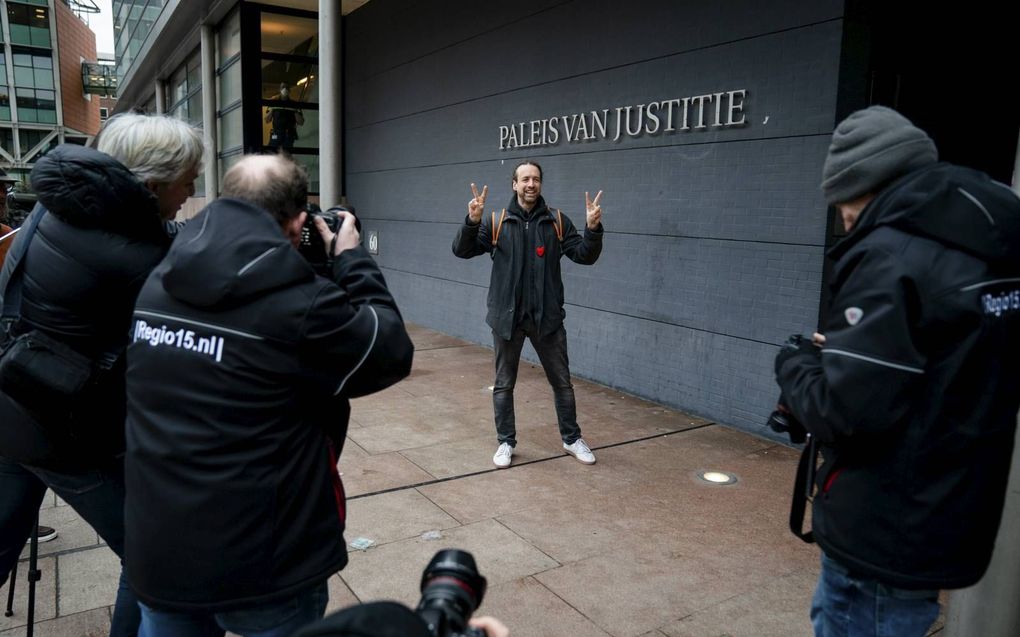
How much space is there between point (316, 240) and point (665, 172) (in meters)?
5.00

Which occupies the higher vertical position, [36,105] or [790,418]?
[36,105]

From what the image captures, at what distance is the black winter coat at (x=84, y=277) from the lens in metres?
2.10

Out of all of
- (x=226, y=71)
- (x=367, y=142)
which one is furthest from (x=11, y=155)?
(x=367, y=142)

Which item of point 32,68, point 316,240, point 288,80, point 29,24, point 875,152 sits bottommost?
point 316,240

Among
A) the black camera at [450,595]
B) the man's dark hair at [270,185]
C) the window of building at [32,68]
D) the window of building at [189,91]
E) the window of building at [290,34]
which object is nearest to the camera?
the black camera at [450,595]

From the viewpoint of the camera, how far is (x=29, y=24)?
54938 mm

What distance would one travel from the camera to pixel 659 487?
188 inches

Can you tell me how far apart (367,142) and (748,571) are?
33.2ft

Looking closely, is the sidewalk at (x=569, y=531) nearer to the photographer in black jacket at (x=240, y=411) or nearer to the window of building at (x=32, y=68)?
the photographer in black jacket at (x=240, y=411)

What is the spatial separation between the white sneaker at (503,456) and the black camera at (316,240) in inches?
131

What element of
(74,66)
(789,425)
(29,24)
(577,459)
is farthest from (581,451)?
(74,66)

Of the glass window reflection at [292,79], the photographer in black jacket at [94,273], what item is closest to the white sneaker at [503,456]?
the photographer in black jacket at [94,273]

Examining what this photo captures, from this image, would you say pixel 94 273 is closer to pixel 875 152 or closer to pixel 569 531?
pixel 875 152

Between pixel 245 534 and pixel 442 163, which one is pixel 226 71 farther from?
pixel 245 534
